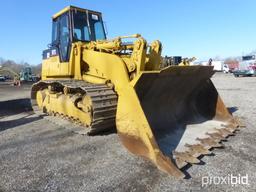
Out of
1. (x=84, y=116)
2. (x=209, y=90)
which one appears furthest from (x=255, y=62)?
(x=84, y=116)

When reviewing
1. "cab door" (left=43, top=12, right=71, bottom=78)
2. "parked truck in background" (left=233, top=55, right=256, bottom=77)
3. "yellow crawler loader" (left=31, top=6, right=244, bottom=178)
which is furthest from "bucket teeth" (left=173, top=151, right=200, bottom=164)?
"parked truck in background" (left=233, top=55, right=256, bottom=77)

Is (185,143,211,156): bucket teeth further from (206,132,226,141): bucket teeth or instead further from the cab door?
the cab door

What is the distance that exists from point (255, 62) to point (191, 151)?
32.7 meters

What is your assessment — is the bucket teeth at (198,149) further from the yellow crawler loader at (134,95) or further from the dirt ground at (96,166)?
the dirt ground at (96,166)

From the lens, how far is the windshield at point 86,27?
8383mm

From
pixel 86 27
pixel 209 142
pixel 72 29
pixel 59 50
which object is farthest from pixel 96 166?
pixel 86 27

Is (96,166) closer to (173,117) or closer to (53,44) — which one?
(173,117)

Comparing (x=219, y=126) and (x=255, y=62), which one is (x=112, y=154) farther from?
(x=255, y=62)

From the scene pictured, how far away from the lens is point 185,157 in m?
4.84

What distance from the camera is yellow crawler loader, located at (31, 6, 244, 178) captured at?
525 cm

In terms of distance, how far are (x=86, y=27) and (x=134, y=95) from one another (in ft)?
13.1

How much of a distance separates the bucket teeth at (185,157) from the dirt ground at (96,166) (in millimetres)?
133

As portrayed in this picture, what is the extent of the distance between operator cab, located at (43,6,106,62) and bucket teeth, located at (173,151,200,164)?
4565 millimetres

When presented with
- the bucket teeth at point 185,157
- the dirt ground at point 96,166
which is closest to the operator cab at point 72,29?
the dirt ground at point 96,166
